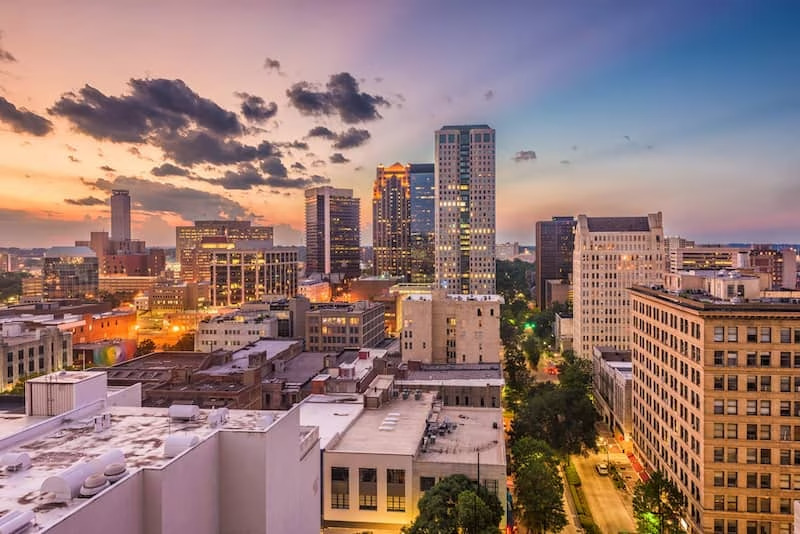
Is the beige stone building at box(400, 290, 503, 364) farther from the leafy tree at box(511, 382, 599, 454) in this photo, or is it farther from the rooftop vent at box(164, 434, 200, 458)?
the rooftop vent at box(164, 434, 200, 458)

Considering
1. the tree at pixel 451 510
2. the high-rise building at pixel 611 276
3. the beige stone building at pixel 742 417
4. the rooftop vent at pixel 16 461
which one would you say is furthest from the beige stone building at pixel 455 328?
the rooftop vent at pixel 16 461

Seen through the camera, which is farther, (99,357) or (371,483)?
(99,357)

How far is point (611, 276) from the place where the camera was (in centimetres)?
15412

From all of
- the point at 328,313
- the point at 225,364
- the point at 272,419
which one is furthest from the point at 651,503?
the point at 328,313

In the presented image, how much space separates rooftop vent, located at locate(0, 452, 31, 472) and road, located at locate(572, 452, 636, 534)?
61.6 metres

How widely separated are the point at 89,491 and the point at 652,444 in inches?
3048

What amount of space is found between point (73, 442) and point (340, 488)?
31.0 meters

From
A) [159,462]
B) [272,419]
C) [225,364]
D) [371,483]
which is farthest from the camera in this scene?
[225,364]

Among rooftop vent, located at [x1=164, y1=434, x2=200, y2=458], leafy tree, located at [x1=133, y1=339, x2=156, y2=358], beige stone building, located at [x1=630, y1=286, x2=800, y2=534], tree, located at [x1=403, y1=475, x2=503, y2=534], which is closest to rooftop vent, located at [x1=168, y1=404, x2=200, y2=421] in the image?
rooftop vent, located at [x1=164, y1=434, x2=200, y2=458]

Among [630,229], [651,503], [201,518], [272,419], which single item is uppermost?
[630,229]

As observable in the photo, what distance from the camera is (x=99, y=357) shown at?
13912 centimetres

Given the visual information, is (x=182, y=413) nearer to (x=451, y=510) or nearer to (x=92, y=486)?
(x=92, y=486)

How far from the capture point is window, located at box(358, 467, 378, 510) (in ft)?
196

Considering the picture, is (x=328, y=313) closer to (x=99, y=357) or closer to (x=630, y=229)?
(x=99, y=357)
